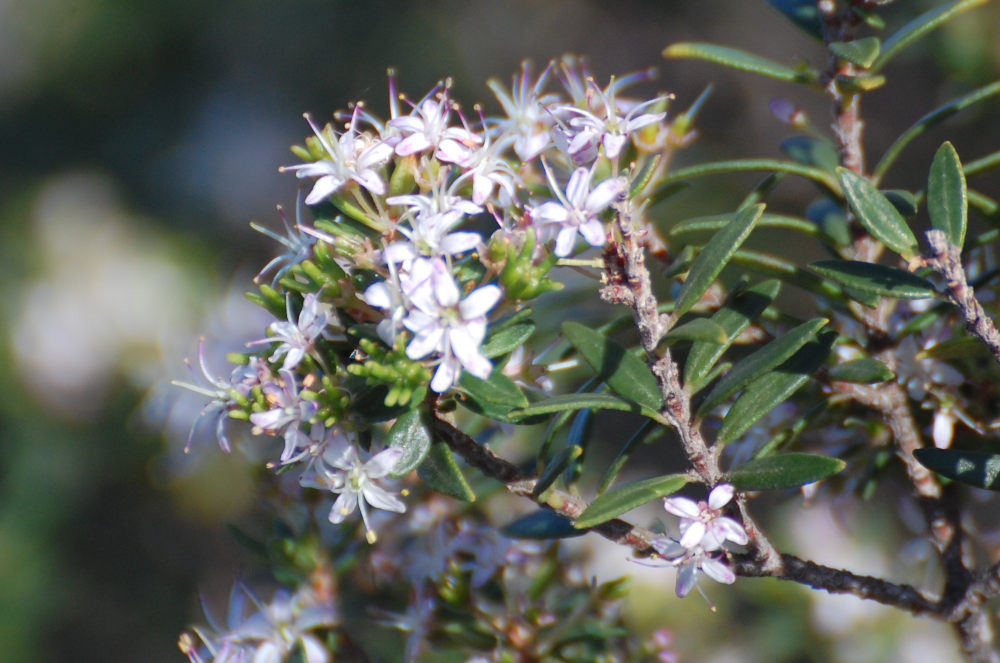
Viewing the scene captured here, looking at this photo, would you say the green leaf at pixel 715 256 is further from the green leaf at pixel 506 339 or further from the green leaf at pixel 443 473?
the green leaf at pixel 443 473

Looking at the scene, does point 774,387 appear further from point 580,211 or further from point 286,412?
point 286,412

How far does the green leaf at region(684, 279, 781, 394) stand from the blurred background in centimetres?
90

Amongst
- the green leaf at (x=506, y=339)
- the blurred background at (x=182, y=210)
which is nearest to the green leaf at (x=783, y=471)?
the green leaf at (x=506, y=339)

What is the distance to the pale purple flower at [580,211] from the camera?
2.44ft

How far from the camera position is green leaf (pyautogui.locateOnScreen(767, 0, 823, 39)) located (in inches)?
39.7

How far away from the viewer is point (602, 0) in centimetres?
366

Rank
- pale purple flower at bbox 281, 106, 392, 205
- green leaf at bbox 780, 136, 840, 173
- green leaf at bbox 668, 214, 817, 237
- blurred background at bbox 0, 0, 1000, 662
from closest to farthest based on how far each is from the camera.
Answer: pale purple flower at bbox 281, 106, 392, 205 → green leaf at bbox 668, 214, 817, 237 → green leaf at bbox 780, 136, 840, 173 → blurred background at bbox 0, 0, 1000, 662

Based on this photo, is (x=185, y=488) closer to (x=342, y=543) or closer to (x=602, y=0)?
(x=342, y=543)

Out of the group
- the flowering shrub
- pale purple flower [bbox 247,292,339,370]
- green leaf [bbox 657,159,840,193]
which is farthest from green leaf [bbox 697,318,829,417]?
pale purple flower [bbox 247,292,339,370]

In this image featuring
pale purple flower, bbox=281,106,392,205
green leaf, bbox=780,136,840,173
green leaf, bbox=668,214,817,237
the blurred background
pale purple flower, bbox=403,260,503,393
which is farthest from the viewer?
the blurred background

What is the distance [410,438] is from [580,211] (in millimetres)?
242

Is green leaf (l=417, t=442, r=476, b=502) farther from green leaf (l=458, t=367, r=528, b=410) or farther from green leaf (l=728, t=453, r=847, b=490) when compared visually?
green leaf (l=728, t=453, r=847, b=490)

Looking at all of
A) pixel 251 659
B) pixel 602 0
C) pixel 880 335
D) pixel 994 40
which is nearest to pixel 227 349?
pixel 251 659

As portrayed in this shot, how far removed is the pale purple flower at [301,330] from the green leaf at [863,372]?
0.47 metres
